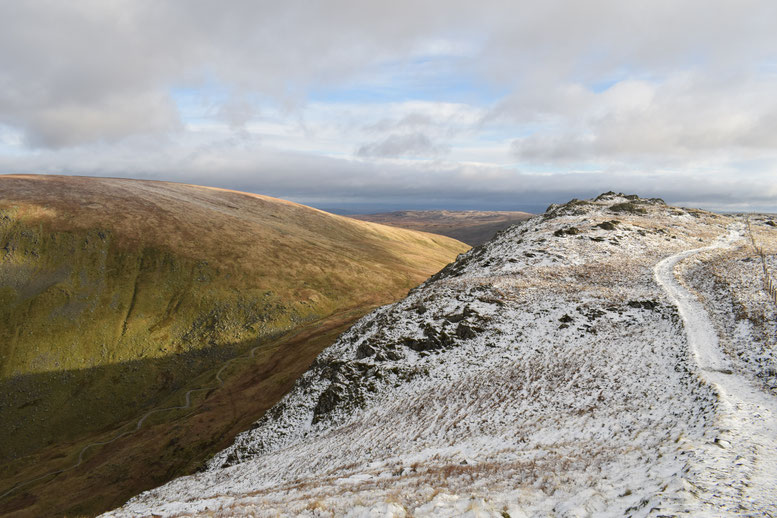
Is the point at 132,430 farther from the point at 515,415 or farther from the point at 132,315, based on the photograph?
the point at 515,415

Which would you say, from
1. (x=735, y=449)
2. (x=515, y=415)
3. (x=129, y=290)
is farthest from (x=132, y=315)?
(x=735, y=449)

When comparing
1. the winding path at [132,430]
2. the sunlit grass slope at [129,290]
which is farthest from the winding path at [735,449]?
the sunlit grass slope at [129,290]

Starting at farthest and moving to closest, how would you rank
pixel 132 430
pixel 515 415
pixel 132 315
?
pixel 132 315 → pixel 132 430 → pixel 515 415

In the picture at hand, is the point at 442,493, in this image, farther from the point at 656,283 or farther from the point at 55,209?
the point at 55,209

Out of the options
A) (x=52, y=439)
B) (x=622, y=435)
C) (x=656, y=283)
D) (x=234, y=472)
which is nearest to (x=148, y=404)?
(x=52, y=439)

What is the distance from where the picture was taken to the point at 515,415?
2300 cm

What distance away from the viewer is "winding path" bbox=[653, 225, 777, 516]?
10609mm

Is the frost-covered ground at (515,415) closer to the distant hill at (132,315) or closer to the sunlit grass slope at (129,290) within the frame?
the distant hill at (132,315)

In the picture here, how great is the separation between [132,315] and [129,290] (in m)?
10.2

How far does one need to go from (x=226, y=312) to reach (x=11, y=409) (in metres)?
45.1

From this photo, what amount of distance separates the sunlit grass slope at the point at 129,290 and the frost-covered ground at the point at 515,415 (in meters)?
63.5

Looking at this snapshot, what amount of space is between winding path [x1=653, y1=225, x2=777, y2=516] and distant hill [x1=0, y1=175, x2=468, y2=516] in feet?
147

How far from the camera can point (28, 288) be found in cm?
9431

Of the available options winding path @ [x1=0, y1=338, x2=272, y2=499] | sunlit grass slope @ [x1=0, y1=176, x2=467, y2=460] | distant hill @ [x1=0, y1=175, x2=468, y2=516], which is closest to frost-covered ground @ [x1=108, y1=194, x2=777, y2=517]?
distant hill @ [x1=0, y1=175, x2=468, y2=516]
